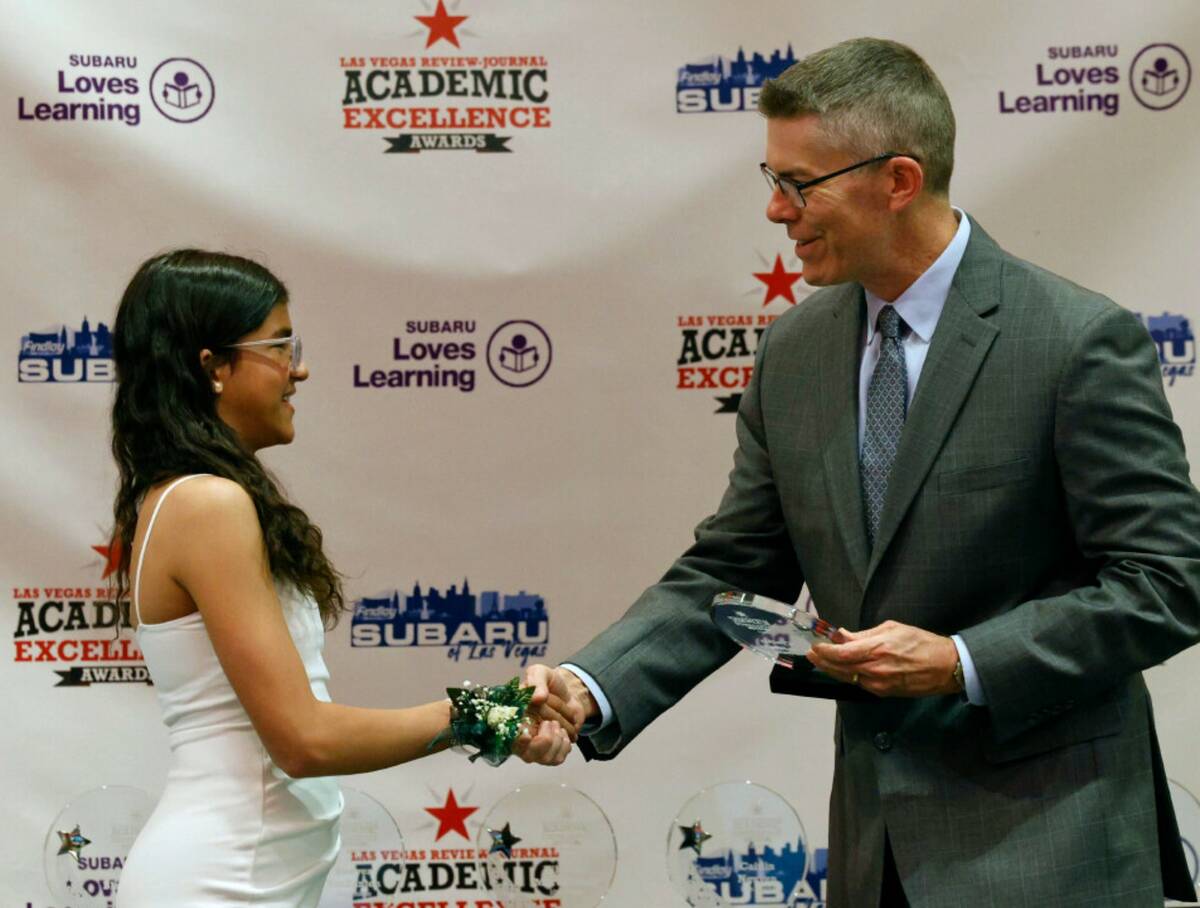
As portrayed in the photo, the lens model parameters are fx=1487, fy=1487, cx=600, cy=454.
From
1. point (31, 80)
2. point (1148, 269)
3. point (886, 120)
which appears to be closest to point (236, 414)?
point (886, 120)

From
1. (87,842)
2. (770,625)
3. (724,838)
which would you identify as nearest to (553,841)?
(724,838)

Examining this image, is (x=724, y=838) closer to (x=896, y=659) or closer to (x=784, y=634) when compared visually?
(x=784, y=634)

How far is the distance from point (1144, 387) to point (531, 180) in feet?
6.89

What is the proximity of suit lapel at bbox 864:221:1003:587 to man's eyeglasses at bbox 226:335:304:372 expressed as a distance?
1.11 m

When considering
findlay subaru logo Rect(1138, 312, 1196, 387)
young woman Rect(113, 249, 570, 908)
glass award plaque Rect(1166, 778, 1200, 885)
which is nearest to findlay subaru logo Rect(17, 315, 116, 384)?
young woman Rect(113, 249, 570, 908)

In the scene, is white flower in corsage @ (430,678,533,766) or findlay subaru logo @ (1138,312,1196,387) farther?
findlay subaru logo @ (1138,312,1196,387)

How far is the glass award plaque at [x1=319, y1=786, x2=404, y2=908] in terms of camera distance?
402 cm

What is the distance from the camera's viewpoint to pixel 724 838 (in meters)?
4.00

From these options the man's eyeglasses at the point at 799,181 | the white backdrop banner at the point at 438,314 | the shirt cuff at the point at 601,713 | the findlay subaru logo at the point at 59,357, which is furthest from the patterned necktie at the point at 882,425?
the findlay subaru logo at the point at 59,357

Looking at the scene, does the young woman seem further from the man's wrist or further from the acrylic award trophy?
the acrylic award trophy

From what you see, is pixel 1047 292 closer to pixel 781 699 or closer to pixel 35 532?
pixel 781 699

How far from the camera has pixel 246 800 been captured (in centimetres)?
251

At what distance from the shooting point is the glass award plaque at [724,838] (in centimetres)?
400

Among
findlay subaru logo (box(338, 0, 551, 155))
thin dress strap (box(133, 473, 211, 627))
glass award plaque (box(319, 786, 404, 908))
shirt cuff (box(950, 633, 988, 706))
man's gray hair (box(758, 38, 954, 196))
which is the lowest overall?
glass award plaque (box(319, 786, 404, 908))
